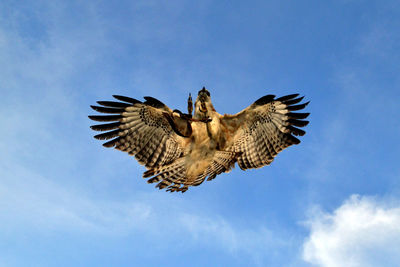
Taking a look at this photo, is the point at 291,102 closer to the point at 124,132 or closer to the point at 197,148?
the point at 197,148

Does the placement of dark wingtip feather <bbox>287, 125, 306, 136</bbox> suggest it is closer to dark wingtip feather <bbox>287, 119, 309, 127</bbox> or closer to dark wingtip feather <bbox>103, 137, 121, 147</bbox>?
dark wingtip feather <bbox>287, 119, 309, 127</bbox>

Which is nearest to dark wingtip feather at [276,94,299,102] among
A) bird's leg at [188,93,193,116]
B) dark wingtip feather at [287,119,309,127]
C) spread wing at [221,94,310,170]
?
spread wing at [221,94,310,170]

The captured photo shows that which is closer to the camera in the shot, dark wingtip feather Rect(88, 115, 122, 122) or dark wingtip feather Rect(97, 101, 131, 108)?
dark wingtip feather Rect(88, 115, 122, 122)

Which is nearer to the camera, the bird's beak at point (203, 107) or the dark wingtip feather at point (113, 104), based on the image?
the bird's beak at point (203, 107)

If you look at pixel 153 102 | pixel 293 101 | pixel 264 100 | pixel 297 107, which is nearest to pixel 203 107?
pixel 153 102

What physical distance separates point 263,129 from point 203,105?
2038mm

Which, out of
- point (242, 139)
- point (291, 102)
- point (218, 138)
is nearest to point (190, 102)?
point (218, 138)

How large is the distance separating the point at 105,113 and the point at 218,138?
3.57m

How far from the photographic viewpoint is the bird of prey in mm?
9492

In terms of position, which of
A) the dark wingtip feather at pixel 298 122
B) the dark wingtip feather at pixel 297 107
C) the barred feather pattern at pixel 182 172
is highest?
the dark wingtip feather at pixel 297 107

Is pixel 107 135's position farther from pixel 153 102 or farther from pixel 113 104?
pixel 153 102

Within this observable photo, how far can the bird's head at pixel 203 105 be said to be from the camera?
31.1 feet

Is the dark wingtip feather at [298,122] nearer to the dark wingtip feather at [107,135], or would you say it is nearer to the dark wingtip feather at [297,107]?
the dark wingtip feather at [297,107]

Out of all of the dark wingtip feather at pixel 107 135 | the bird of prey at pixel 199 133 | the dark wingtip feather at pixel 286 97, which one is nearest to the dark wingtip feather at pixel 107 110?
the bird of prey at pixel 199 133
